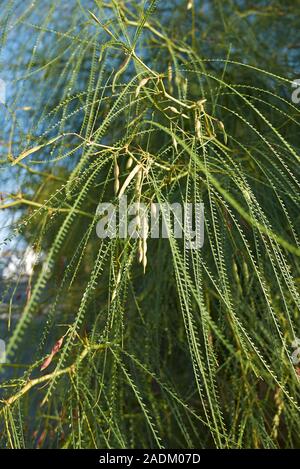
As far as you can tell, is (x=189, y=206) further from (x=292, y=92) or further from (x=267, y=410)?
(x=267, y=410)

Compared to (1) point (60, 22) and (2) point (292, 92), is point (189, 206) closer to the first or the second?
(2) point (292, 92)

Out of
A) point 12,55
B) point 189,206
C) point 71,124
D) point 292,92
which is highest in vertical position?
point 12,55

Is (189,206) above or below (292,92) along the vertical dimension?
below

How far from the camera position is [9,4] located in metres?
1.28

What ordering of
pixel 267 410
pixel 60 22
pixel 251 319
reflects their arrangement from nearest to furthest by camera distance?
pixel 251 319, pixel 267 410, pixel 60 22

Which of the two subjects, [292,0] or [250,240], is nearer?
[250,240]
